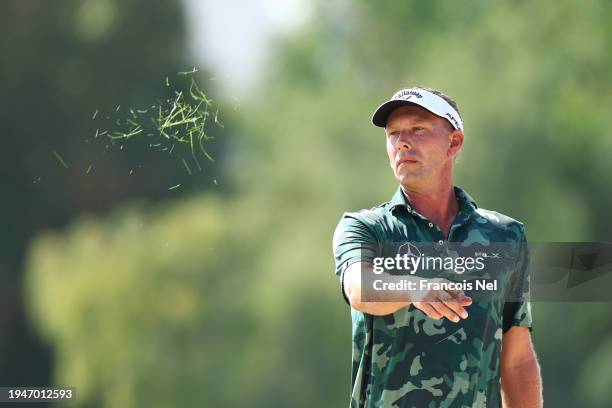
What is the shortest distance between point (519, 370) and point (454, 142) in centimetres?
68

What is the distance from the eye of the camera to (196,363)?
17000 millimetres

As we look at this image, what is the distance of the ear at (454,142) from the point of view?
3.76 m

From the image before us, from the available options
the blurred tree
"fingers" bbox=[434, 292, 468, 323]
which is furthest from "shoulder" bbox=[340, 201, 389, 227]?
the blurred tree

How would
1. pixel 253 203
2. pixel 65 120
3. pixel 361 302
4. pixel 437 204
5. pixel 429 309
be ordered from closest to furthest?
1. pixel 429 309
2. pixel 361 302
3. pixel 437 204
4. pixel 253 203
5. pixel 65 120

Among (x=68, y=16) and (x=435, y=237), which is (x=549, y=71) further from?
(x=435, y=237)

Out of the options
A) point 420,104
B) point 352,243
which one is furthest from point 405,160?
point 352,243

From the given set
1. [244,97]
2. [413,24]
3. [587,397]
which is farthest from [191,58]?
[587,397]

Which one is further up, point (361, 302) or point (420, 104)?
point (420, 104)

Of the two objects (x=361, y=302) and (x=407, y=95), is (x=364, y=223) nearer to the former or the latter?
(x=361, y=302)

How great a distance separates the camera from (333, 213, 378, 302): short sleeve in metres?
3.45

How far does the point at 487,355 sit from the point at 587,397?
579 inches

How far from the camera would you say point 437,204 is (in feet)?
12.3

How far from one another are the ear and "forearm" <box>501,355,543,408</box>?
0.63 metres

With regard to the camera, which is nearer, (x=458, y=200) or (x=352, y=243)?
(x=352, y=243)
